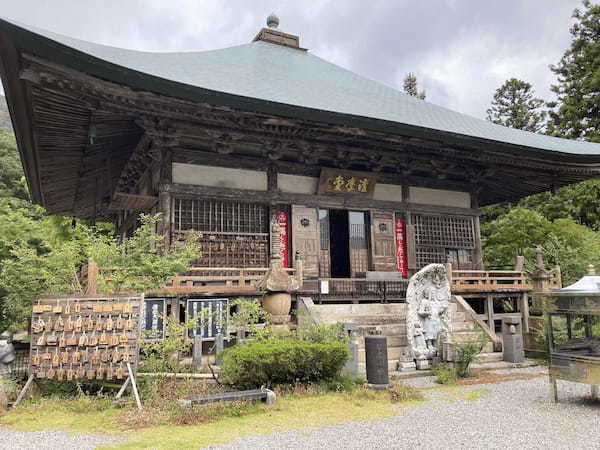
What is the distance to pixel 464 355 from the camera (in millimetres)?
9391

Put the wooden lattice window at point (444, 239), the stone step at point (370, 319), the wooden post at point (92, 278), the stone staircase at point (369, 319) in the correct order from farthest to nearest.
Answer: the wooden lattice window at point (444, 239), the stone step at point (370, 319), the stone staircase at point (369, 319), the wooden post at point (92, 278)

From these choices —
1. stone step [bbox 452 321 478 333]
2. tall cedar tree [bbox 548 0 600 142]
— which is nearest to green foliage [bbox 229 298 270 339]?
stone step [bbox 452 321 478 333]

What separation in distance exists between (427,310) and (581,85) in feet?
73.9

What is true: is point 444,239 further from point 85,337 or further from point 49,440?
point 49,440

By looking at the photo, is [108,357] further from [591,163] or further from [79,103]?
[591,163]

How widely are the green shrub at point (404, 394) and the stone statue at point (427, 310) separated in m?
1.93

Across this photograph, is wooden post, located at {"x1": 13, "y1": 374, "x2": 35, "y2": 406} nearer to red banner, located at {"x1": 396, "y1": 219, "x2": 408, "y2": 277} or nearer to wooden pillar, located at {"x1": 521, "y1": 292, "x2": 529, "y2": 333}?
red banner, located at {"x1": 396, "y1": 219, "x2": 408, "y2": 277}

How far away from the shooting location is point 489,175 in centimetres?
1619

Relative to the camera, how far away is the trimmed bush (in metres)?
7.36

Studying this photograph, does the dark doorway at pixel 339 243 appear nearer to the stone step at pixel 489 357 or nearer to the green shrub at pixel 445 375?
the stone step at pixel 489 357

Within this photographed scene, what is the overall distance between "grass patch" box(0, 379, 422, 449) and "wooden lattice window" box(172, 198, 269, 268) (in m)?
5.31

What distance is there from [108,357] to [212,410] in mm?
1866

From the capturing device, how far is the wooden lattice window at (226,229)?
481 inches

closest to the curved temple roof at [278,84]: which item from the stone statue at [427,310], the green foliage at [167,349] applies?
the stone statue at [427,310]
